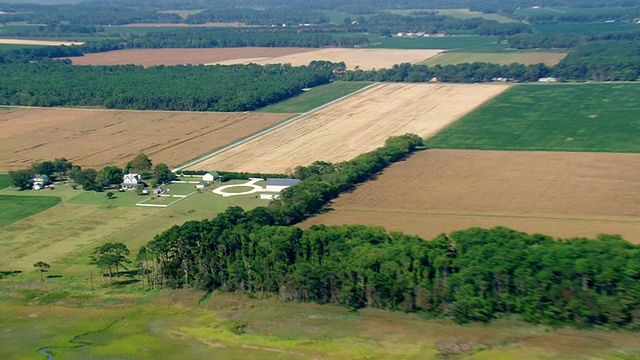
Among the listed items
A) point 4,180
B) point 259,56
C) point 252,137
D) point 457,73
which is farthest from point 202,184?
point 259,56

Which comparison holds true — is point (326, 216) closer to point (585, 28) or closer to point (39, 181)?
point (39, 181)

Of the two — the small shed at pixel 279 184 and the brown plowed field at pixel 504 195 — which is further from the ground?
the small shed at pixel 279 184

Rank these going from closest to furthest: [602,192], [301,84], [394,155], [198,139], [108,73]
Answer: [602,192] → [394,155] → [198,139] → [301,84] → [108,73]

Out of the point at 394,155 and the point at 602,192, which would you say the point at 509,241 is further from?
the point at 394,155

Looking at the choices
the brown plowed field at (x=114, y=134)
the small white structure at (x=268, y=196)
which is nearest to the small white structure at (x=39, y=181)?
the brown plowed field at (x=114, y=134)

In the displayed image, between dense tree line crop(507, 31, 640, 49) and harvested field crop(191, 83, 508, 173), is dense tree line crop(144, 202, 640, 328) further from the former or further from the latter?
dense tree line crop(507, 31, 640, 49)

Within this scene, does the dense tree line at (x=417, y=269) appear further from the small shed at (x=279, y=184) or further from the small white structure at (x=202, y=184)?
the small white structure at (x=202, y=184)

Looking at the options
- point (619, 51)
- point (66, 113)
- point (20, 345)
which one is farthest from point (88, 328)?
point (619, 51)
